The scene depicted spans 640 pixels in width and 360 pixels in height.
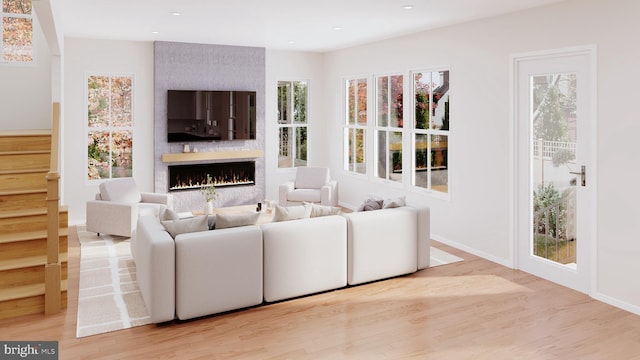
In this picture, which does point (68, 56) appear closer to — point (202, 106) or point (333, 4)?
point (202, 106)

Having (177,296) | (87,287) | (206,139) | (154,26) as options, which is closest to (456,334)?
(177,296)

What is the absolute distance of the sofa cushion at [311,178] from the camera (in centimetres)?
834

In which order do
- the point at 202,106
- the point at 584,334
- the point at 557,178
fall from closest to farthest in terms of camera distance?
the point at 584,334
the point at 557,178
the point at 202,106

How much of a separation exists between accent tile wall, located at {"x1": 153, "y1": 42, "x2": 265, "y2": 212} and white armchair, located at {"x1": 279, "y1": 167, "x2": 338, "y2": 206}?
0.82 metres

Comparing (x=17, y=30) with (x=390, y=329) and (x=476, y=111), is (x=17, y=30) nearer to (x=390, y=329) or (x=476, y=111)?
(x=476, y=111)

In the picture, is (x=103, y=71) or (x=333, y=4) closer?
(x=333, y=4)

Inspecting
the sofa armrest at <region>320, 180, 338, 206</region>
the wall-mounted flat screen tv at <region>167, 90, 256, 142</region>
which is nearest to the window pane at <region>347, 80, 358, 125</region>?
the sofa armrest at <region>320, 180, 338, 206</region>

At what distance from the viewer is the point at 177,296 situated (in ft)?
12.9

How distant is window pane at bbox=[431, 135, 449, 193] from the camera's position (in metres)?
6.48

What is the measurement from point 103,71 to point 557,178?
6444mm

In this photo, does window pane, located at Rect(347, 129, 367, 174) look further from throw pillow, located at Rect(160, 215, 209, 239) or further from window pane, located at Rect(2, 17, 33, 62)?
window pane, located at Rect(2, 17, 33, 62)

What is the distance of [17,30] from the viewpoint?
6773 mm

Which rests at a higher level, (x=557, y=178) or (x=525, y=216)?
(x=557, y=178)

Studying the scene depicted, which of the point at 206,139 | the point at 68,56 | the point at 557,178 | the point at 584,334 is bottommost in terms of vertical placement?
the point at 584,334
